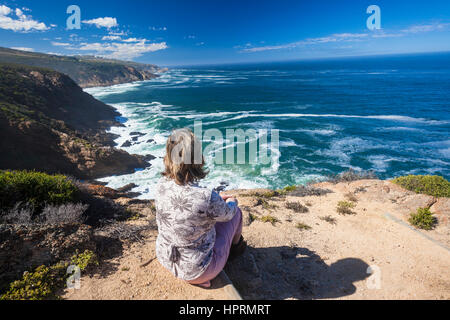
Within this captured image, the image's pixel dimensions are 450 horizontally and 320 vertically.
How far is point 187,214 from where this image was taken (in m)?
2.60

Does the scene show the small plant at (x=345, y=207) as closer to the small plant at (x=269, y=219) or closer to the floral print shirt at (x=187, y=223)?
the small plant at (x=269, y=219)

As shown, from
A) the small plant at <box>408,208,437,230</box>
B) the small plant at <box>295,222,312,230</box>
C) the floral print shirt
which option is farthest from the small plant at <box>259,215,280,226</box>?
the small plant at <box>408,208,437,230</box>

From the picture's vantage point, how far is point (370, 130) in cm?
2903

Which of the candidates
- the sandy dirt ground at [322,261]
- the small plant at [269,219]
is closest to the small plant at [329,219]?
the sandy dirt ground at [322,261]

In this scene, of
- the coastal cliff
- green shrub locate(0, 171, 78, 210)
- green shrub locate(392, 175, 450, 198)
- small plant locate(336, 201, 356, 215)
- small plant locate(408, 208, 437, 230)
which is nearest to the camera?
green shrub locate(0, 171, 78, 210)

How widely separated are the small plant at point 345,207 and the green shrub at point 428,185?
3128 millimetres

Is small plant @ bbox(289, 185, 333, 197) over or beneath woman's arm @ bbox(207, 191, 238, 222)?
beneath

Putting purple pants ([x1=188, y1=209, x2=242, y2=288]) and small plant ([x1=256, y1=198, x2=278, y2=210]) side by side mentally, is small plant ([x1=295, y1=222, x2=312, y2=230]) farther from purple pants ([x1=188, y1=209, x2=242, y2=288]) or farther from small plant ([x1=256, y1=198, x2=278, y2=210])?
purple pants ([x1=188, y1=209, x2=242, y2=288])

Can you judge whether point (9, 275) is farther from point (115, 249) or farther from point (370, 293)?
point (370, 293)

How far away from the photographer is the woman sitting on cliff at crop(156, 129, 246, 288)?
8.41ft

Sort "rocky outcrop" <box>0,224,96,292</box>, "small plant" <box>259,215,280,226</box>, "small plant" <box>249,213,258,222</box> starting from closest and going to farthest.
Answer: "rocky outcrop" <box>0,224,96,292</box>
"small plant" <box>259,215,280,226</box>
"small plant" <box>249,213,258,222</box>

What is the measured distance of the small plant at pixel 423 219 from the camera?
23.1 feet

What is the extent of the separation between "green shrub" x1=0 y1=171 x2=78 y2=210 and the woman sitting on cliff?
4070 mm
